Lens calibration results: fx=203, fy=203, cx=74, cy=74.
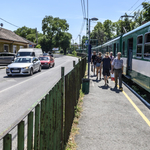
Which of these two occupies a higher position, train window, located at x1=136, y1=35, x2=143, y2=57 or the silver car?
train window, located at x1=136, y1=35, x2=143, y2=57

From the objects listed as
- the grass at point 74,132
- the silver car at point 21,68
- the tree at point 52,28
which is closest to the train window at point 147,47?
the grass at point 74,132

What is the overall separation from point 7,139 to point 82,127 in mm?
3679

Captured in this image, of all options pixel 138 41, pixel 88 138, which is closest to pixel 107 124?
pixel 88 138

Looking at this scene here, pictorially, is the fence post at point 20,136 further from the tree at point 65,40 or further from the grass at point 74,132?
the tree at point 65,40

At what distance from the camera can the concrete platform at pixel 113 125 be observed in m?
4.09

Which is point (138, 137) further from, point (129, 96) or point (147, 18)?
point (147, 18)

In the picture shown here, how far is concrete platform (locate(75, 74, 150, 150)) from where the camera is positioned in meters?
4.09

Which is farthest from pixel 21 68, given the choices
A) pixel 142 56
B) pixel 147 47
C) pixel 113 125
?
pixel 113 125

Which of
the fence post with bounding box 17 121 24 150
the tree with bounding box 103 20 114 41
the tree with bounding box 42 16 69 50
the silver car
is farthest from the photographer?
the tree with bounding box 103 20 114 41

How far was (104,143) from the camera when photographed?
4.11 m

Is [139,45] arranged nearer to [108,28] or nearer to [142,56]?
[142,56]

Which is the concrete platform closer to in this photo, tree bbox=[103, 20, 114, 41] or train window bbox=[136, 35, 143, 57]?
train window bbox=[136, 35, 143, 57]

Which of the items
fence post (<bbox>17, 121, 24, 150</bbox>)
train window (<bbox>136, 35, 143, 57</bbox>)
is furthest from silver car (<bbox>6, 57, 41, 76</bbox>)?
fence post (<bbox>17, 121, 24, 150</bbox>)

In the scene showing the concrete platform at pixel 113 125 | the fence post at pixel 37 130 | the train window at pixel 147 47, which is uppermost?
the train window at pixel 147 47
